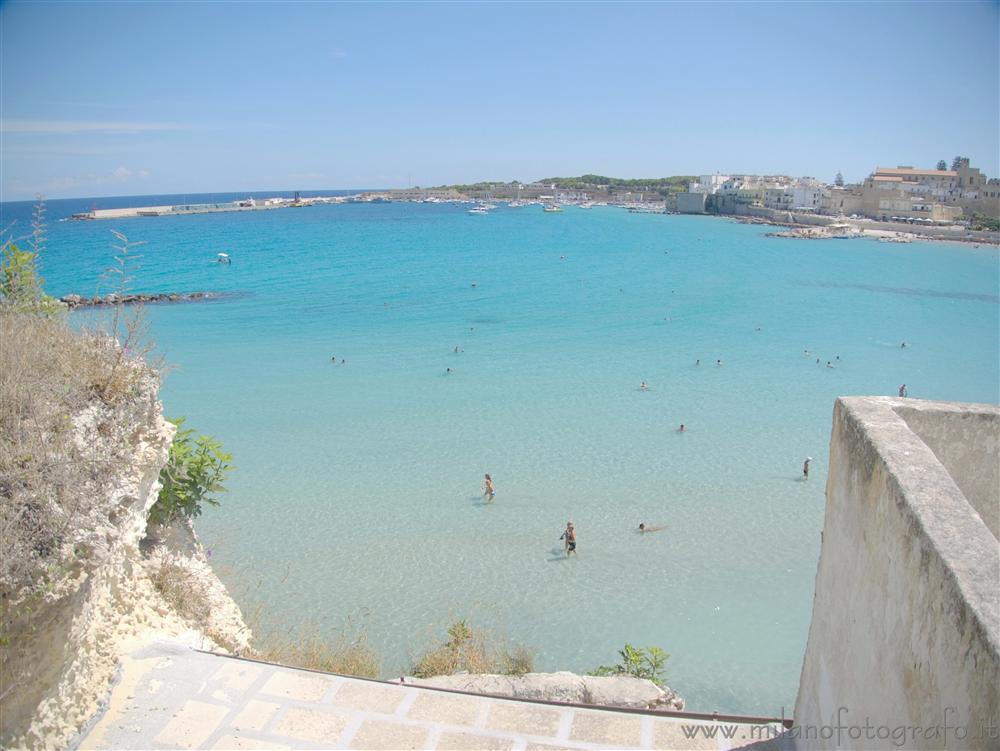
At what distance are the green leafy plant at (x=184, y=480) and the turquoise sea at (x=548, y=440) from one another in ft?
11.1

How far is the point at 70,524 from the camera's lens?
4.64 meters

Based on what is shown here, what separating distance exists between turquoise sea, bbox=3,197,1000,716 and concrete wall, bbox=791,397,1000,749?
561 centimetres

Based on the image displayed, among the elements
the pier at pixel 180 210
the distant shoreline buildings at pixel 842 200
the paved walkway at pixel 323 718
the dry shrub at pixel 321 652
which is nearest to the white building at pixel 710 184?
the distant shoreline buildings at pixel 842 200

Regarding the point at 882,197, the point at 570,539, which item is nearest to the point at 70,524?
the point at 570,539

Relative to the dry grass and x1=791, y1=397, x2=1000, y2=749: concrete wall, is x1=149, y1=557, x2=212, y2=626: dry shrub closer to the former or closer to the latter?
the dry grass

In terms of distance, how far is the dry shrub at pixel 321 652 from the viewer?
24.9 feet

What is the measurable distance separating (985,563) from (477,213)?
138712 mm

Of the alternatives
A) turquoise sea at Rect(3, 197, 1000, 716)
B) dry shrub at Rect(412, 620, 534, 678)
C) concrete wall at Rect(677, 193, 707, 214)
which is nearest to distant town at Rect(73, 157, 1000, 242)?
concrete wall at Rect(677, 193, 707, 214)

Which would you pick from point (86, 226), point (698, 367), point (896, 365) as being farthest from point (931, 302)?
point (86, 226)

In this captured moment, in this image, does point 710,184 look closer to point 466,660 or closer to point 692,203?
point 692,203

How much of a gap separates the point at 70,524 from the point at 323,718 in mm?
2518

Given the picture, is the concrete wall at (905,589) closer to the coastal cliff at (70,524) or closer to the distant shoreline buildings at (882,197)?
the coastal cliff at (70,524)

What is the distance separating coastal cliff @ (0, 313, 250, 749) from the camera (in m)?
4.46

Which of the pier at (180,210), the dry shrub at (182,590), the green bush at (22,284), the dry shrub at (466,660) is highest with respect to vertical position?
the pier at (180,210)
